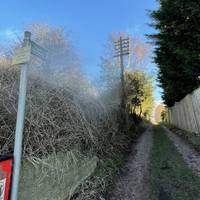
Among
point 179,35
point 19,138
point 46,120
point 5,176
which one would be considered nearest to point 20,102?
point 19,138

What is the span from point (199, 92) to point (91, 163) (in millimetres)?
5657

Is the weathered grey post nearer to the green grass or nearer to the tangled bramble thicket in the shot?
the tangled bramble thicket

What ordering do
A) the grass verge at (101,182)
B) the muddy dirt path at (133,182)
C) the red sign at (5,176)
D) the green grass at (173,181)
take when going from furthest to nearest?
the muddy dirt path at (133,182), the green grass at (173,181), the grass verge at (101,182), the red sign at (5,176)

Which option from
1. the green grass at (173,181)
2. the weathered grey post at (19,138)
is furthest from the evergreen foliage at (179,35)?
the weathered grey post at (19,138)

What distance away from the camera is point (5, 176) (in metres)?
1.65

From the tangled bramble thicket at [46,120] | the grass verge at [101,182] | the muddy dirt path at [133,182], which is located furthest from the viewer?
the muddy dirt path at [133,182]

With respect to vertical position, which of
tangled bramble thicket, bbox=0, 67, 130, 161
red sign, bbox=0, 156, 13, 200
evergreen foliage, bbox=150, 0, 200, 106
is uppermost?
evergreen foliage, bbox=150, 0, 200, 106

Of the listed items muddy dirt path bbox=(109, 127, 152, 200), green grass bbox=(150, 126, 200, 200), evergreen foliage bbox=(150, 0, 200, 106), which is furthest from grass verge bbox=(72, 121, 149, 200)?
evergreen foliage bbox=(150, 0, 200, 106)

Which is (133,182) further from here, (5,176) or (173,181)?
(5,176)

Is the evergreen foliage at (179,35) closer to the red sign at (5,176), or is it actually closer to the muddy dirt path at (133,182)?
the muddy dirt path at (133,182)

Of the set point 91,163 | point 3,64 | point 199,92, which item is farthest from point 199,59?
point 3,64

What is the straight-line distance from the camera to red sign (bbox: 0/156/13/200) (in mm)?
1616

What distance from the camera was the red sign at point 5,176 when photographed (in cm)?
162

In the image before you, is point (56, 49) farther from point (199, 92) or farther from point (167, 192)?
point (167, 192)
